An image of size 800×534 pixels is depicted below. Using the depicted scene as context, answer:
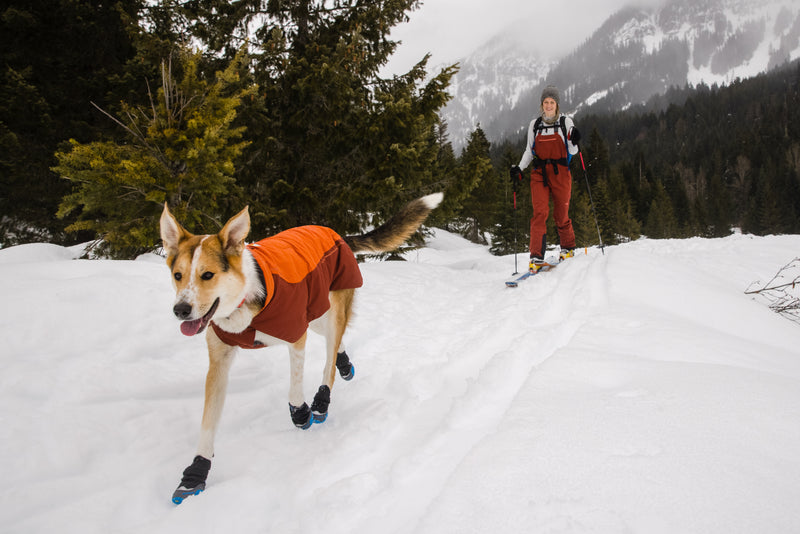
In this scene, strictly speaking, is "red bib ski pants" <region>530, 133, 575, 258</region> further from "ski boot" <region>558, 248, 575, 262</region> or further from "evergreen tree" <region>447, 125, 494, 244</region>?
"evergreen tree" <region>447, 125, 494, 244</region>

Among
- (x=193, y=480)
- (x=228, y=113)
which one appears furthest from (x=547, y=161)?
(x=193, y=480)

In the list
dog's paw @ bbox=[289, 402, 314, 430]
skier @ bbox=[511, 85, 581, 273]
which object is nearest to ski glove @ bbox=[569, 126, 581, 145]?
skier @ bbox=[511, 85, 581, 273]

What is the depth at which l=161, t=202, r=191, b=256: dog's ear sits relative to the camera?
2.40 meters

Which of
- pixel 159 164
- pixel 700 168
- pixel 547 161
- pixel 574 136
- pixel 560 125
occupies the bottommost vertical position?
pixel 159 164

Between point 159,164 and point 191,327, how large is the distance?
4.51m

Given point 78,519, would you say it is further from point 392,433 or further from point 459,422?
point 459,422

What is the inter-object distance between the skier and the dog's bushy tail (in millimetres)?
3477

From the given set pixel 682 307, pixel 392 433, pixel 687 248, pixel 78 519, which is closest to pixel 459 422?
pixel 392 433

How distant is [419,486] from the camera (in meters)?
1.92

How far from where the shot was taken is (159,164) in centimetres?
557

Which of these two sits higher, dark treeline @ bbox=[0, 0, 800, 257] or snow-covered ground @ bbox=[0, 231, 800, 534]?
dark treeline @ bbox=[0, 0, 800, 257]

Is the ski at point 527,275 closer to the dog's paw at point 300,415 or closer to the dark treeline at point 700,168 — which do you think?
the dog's paw at point 300,415

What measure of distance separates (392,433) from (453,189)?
7.57 m

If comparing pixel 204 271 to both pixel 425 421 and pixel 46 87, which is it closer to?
pixel 425 421
